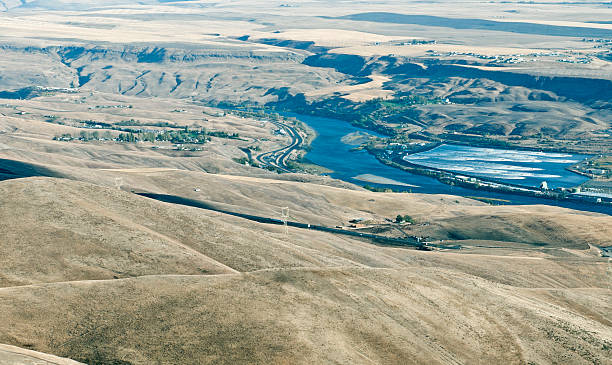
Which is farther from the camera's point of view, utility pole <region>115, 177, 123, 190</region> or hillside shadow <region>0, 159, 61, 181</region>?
utility pole <region>115, 177, 123, 190</region>

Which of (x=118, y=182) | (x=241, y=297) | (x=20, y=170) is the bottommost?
(x=118, y=182)

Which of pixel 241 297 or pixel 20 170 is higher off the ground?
pixel 241 297

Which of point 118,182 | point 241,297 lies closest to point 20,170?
point 118,182

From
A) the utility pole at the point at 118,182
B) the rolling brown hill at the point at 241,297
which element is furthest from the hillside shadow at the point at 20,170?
the rolling brown hill at the point at 241,297

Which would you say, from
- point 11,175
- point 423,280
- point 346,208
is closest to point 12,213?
point 11,175

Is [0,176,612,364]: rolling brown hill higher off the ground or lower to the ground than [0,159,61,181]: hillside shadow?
higher

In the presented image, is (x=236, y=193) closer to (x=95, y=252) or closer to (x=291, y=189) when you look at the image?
(x=291, y=189)

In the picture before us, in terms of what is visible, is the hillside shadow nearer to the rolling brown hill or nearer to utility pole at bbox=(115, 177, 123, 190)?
utility pole at bbox=(115, 177, 123, 190)

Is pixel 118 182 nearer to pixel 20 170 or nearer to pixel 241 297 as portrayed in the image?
pixel 20 170

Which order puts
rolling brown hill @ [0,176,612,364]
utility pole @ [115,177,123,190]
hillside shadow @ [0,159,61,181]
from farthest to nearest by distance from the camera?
1. utility pole @ [115,177,123,190]
2. hillside shadow @ [0,159,61,181]
3. rolling brown hill @ [0,176,612,364]

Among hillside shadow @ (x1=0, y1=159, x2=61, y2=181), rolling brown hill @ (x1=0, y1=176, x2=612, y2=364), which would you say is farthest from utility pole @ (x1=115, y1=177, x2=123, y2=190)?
rolling brown hill @ (x1=0, y1=176, x2=612, y2=364)

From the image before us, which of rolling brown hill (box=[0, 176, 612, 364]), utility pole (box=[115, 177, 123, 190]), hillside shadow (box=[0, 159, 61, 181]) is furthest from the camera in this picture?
utility pole (box=[115, 177, 123, 190])
